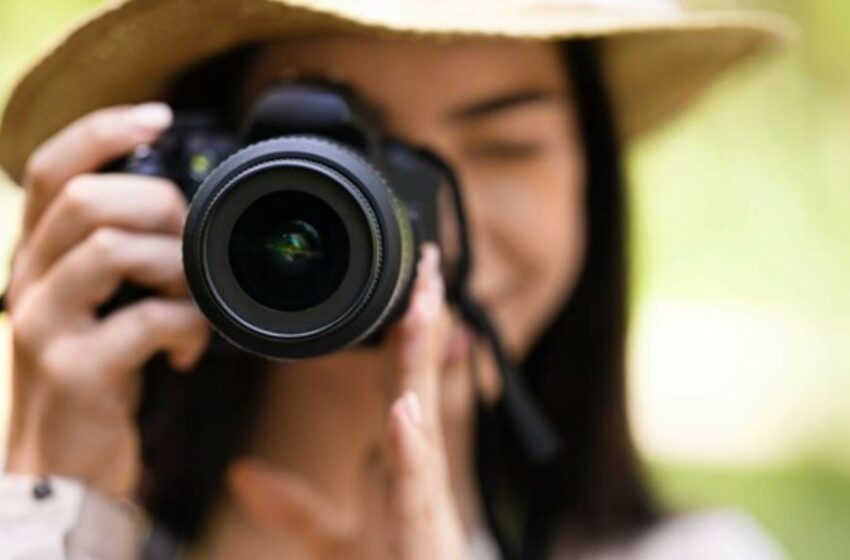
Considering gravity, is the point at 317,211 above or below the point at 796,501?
above

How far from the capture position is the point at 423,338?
0.65m

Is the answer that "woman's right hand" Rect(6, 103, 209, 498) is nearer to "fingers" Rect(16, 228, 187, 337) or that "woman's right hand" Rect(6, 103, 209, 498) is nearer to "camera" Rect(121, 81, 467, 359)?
"fingers" Rect(16, 228, 187, 337)

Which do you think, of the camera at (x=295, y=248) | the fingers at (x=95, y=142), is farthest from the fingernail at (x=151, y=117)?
the camera at (x=295, y=248)

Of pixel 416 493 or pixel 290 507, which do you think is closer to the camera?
pixel 416 493

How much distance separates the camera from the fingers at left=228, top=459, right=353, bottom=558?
0.82 meters

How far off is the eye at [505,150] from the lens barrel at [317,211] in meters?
0.23

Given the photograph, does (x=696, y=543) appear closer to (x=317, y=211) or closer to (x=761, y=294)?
(x=317, y=211)

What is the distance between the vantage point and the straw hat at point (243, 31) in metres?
0.67

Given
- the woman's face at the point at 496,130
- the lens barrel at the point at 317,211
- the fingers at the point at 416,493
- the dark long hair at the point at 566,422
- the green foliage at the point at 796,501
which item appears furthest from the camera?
the green foliage at the point at 796,501

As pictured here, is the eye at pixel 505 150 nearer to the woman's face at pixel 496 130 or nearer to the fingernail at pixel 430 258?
the woman's face at pixel 496 130

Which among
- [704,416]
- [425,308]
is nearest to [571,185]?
[425,308]

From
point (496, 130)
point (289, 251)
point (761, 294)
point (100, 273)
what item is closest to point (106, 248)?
point (100, 273)

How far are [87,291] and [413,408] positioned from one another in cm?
18

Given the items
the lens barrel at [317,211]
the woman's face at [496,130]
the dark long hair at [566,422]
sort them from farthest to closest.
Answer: the dark long hair at [566,422] → the woman's face at [496,130] → the lens barrel at [317,211]
